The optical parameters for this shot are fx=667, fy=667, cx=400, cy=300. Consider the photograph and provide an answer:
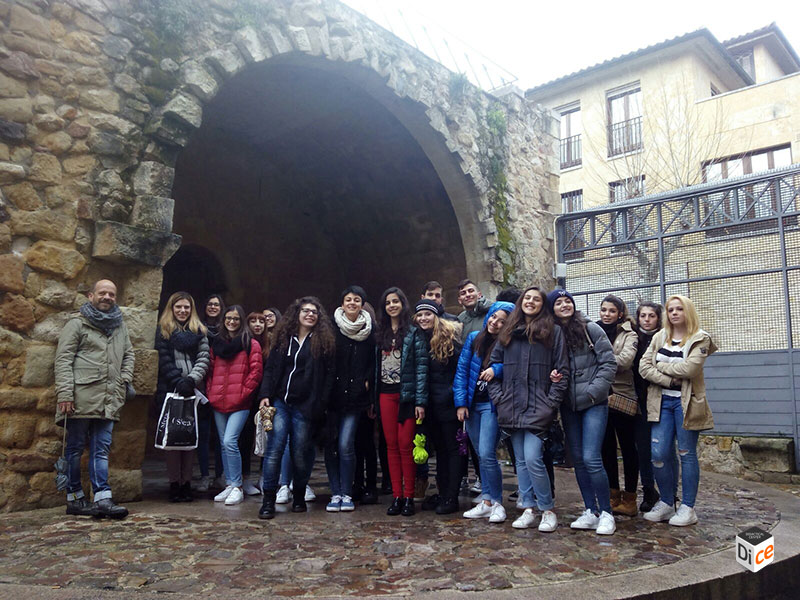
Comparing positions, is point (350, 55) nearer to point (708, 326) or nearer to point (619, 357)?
point (619, 357)

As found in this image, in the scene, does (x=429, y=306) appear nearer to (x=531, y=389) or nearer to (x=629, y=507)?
(x=531, y=389)

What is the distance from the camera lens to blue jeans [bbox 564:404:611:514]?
14.7 ft

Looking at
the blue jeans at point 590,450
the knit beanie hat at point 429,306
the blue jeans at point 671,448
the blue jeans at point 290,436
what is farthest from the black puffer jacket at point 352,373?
the blue jeans at point 671,448

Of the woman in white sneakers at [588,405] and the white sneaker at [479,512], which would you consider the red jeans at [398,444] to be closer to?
the white sneaker at [479,512]

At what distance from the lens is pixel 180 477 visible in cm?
550

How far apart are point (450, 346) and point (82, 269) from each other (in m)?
2.93

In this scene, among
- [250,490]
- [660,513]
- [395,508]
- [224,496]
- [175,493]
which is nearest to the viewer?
[660,513]

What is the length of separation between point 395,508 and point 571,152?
16896mm

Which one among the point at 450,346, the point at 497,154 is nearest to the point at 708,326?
the point at 497,154

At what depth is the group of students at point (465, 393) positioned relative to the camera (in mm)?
4562

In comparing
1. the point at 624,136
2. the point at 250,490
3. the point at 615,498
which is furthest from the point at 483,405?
the point at 624,136

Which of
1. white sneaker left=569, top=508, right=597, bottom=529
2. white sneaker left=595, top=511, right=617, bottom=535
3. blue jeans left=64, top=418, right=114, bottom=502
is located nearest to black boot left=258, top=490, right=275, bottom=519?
blue jeans left=64, top=418, right=114, bottom=502

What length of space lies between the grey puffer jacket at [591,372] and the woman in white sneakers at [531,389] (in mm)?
104

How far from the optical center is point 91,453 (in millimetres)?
4805
